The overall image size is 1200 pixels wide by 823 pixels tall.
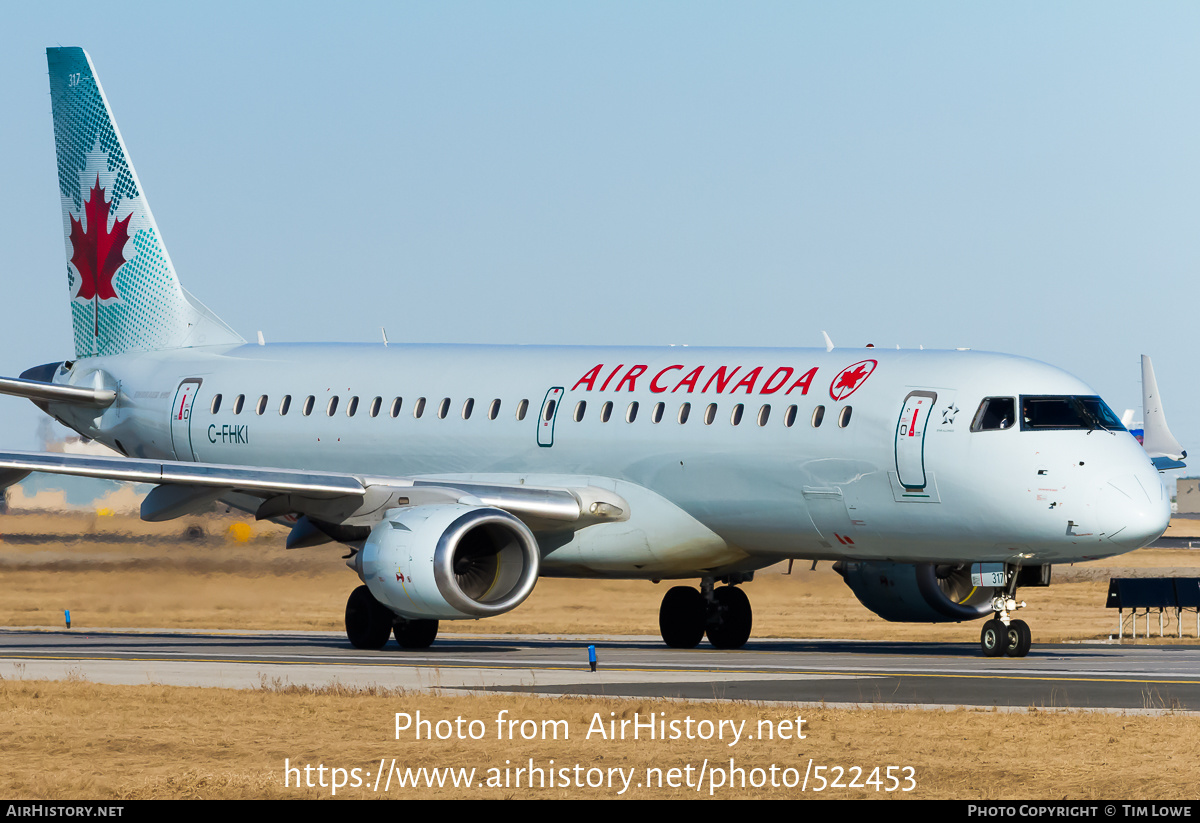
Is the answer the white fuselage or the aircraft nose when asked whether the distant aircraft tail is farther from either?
the aircraft nose

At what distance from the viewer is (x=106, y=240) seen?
117 ft

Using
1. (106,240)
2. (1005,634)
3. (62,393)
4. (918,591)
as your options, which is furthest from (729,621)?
(106,240)

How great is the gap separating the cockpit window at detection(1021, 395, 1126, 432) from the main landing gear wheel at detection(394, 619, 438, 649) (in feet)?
30.6

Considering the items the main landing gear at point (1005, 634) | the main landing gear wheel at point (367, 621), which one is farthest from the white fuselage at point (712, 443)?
the main landing gear wheel at point (367, 621)

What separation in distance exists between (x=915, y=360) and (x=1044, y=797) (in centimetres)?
1404

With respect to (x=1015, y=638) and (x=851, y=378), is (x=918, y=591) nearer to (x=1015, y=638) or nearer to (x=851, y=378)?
(x=1015, y=638)

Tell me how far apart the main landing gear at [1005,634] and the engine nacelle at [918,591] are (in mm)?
2799

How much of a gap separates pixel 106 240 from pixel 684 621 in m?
13.9

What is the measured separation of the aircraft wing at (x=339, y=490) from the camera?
26297mm

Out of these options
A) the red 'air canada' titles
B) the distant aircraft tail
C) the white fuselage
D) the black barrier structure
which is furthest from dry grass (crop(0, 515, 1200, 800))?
the black barrier structure

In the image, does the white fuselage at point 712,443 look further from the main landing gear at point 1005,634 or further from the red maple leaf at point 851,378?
the main landing gear at point 1005,634

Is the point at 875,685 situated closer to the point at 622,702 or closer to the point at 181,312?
the point at 622,702

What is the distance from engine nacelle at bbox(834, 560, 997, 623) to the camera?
27969 millimetres

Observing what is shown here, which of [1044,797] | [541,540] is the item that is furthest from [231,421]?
[1044,797]
